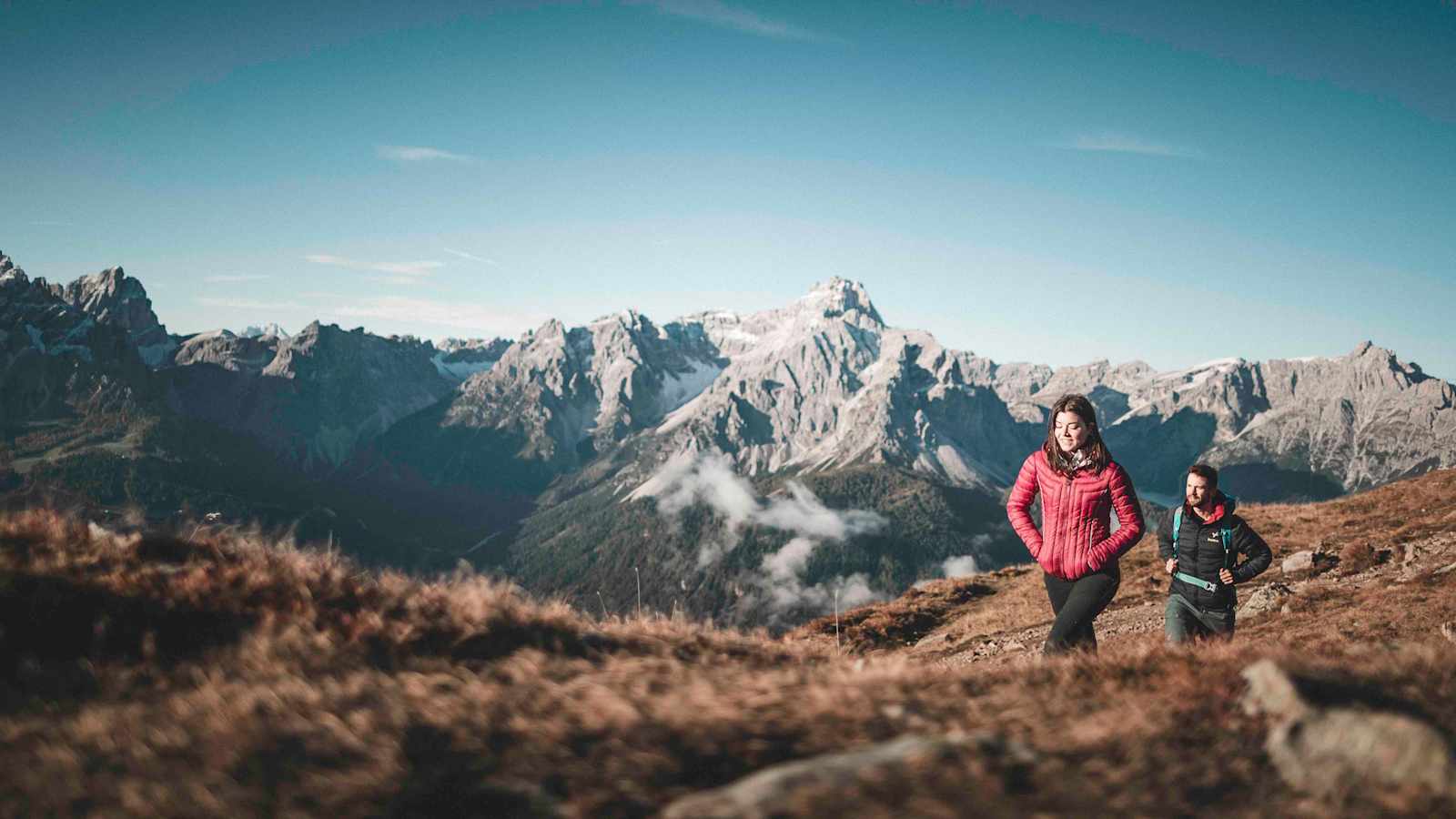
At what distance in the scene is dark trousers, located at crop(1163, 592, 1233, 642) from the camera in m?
9.57

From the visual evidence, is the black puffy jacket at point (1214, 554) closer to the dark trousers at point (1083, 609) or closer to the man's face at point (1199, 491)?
the man's face at point (1199, 491)

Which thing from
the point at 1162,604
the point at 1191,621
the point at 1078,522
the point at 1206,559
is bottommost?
the point at 1162,604

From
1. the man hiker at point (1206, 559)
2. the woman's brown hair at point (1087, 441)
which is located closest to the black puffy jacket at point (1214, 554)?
the man hiker at point (1206, 559)

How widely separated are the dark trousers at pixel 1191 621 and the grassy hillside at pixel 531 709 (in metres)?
2.52

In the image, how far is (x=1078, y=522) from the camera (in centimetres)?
877

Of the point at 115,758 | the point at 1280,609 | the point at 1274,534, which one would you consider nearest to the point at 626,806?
the point at 115,758

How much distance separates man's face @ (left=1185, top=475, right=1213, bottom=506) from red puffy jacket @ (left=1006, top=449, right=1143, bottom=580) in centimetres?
199

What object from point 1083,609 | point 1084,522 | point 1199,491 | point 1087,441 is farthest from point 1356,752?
point 1199,491

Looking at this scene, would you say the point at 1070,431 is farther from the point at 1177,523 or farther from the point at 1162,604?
the point at 1162,604

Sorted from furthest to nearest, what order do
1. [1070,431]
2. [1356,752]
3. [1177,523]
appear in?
[1177,523] → [1070,431] → [1356,752]

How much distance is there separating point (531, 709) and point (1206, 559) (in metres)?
10.2

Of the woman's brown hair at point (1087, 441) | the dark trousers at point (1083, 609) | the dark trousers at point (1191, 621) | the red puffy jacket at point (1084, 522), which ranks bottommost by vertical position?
the dark trousers at point (1191, 621)

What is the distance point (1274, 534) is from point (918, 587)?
14.3m

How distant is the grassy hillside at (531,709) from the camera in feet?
11.0
